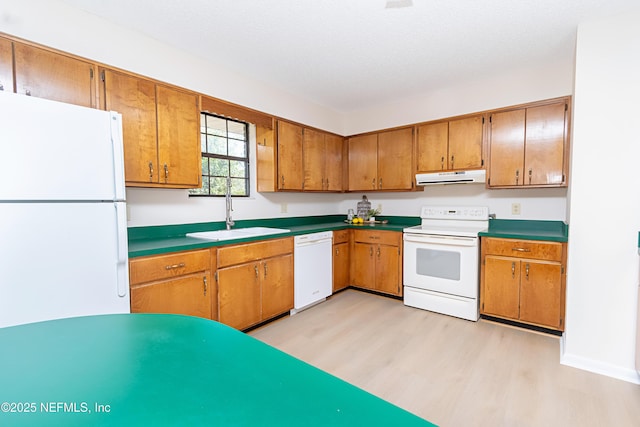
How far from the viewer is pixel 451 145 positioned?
10.9 ft

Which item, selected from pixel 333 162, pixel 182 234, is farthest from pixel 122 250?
pixel 333 162

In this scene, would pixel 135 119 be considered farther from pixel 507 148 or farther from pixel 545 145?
pixel 545 145

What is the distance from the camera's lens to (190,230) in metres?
2.74

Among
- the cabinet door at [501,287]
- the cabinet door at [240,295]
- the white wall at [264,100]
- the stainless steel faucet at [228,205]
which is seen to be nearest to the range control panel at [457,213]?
the white wall at [264,100]

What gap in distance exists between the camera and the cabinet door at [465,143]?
10.4 feet

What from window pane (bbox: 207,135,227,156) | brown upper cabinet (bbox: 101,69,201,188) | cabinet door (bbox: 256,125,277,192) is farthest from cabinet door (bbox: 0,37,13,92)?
cabinet door (bbox: 256,125,277,192)

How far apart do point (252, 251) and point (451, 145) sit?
2475 millimetres

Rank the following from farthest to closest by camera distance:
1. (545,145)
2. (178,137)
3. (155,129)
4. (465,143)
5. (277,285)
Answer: (465,143) → (277,285) → (545,145) → (178,137) → (155,129)

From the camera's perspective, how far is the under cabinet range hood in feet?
10.2

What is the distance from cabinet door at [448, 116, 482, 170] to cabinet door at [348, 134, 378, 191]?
0.97 metres

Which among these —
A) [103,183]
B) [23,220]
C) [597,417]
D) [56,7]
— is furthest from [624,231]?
[56,7]

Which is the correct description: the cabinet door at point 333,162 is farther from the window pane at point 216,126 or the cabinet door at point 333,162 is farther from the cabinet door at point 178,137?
the cabinet door at point 178,137

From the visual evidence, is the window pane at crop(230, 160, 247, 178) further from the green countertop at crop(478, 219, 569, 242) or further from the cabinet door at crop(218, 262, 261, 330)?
the green countertop at crop(478, 219, 569, 242)

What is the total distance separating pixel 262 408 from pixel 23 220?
5.23 feet
